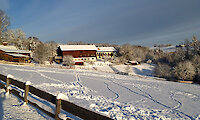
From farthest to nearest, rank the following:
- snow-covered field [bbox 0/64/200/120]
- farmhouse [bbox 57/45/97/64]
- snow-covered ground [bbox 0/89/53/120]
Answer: farmhouse [bbox 57/45/97/64] → snow-covered field [bbox 0/64/200/120] → snow-covered ground [bbox 0/89/53/120]

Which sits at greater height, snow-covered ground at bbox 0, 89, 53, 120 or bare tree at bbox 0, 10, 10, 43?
bare tree at bbox 0, 10, 10, 43

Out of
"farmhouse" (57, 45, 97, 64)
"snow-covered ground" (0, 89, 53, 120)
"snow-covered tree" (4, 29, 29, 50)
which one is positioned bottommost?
"snow-covered ground" (0, 89, 53, 120)

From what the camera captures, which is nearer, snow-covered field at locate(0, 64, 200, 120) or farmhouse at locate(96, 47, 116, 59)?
snow-covered field at locate(0, 64, 200, 120)

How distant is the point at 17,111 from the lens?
5.25 m

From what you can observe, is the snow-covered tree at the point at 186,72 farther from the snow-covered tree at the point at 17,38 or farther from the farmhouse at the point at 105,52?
the snow-covered tree at the point at 17,38

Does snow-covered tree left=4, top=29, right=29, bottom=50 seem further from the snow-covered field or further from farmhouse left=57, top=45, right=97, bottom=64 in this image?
the snow-covered field

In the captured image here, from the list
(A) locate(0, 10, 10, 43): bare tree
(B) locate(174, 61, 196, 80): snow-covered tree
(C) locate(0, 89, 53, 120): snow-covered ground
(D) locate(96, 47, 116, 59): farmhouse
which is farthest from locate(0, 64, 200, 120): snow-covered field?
(D) locate(96, 47, 116, 59): farmhouse

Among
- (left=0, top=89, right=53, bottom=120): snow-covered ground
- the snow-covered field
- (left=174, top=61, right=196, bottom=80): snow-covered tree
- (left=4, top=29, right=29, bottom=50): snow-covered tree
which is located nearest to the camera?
(left=0, top=89, right=53, bottom=120): snow-covered ground

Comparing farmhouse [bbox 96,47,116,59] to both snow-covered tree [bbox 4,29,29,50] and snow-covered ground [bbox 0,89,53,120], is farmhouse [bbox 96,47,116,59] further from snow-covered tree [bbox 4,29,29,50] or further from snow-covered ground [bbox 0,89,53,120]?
snow-covered ground [bbox 0,89,53,120]

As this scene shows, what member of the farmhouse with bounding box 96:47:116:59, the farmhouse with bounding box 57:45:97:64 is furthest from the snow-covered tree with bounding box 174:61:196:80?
the farmhouse with bounding box 96:47:116:59

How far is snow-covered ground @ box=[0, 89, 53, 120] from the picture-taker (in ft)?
15.7

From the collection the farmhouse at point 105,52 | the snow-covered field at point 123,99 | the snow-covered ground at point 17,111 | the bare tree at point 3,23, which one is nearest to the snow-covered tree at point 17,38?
the bare tree at point 3,23

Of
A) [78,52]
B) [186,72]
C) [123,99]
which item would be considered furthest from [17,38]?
[186,72]

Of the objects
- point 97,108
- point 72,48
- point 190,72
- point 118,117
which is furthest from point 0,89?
point 72,48
